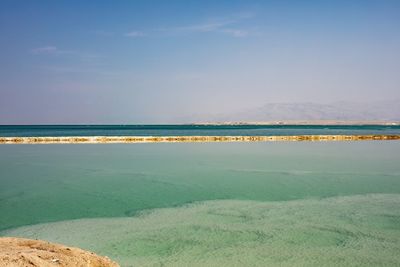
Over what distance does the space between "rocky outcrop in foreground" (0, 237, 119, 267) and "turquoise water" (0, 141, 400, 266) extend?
1.63 metres

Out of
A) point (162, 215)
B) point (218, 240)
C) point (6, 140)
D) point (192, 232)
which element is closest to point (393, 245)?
point (218, 240)

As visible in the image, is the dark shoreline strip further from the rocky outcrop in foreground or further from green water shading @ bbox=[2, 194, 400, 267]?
the rocky outcrop in foreground

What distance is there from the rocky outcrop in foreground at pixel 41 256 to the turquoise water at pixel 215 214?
1.63m

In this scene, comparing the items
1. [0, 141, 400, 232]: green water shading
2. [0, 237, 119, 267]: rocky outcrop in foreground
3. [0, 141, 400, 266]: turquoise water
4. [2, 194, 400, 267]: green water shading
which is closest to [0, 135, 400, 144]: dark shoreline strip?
[0, 141, 400, 232]: green water shading

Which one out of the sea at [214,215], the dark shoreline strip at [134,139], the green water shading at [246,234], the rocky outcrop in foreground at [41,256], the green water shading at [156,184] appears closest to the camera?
the rocky outcrop in foreground at [41,256]

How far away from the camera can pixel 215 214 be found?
31.2ft

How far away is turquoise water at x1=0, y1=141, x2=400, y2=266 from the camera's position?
6809mm

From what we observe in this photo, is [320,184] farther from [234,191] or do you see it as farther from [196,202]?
[196,202]

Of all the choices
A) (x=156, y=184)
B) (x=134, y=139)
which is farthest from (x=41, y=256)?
(x=134, y=139)

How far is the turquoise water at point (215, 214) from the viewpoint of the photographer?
6809mm

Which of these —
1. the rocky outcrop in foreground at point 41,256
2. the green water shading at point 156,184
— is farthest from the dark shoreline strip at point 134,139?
the rocky outcrop in foreground at point 41,256

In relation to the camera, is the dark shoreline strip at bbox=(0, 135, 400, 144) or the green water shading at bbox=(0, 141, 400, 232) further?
the dark shoreline strip at bbox=(0, 135, 400, 144)

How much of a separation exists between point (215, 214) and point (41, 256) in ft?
18.4

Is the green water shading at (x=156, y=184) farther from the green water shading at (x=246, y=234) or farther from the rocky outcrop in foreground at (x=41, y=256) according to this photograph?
the rocky outcrop in foreground at (x=41, y=256)
